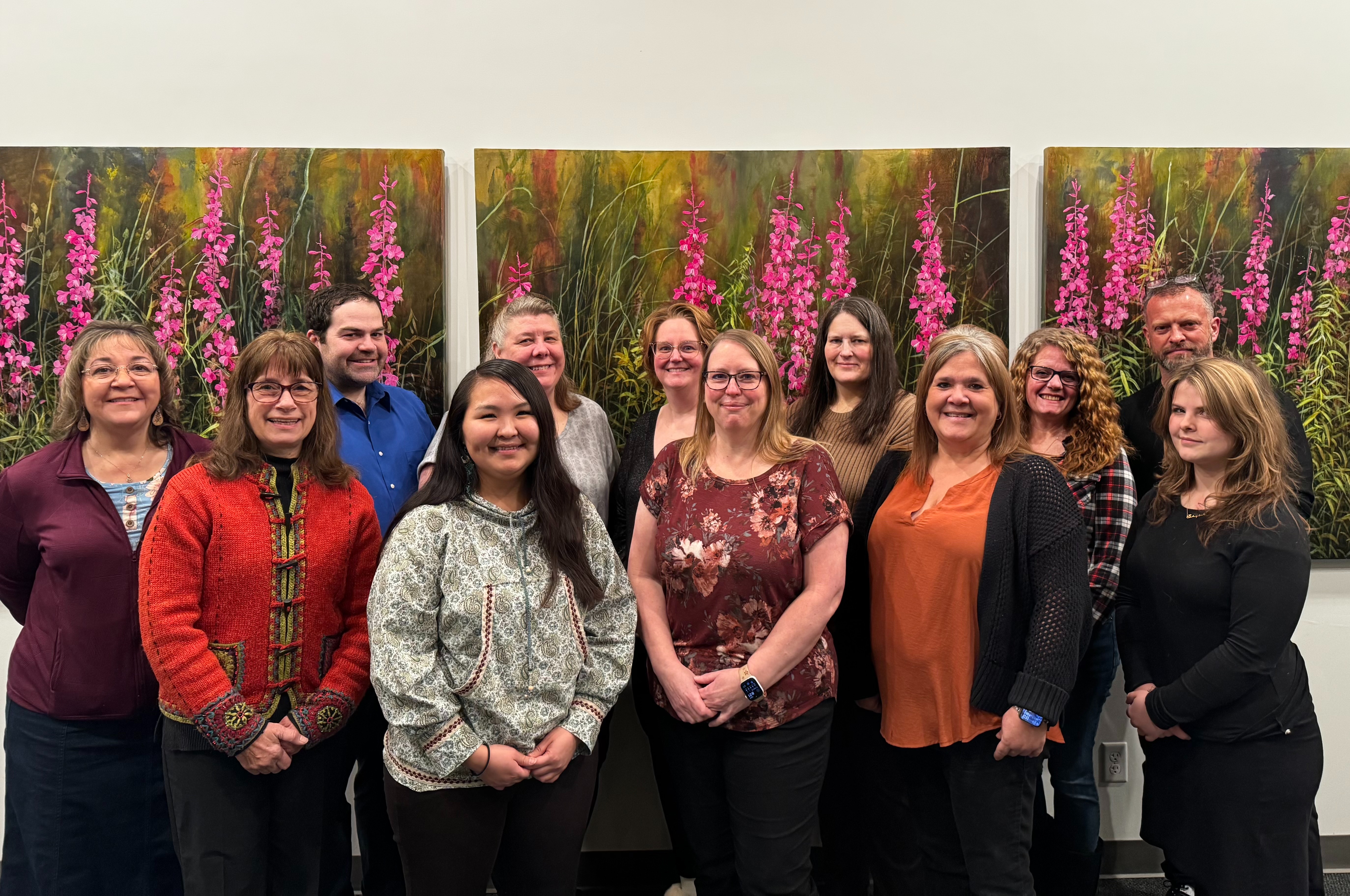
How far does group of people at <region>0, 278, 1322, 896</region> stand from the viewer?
5.63 ft

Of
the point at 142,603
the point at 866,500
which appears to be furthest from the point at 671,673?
the point at 142,603

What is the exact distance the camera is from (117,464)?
6.66ft

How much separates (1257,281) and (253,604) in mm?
2984

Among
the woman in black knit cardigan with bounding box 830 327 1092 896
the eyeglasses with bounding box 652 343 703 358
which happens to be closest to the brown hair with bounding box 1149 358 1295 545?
the woman in black knit cardigan with bounding box 830 327 1092 896

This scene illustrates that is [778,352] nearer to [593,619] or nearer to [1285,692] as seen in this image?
[593,619]

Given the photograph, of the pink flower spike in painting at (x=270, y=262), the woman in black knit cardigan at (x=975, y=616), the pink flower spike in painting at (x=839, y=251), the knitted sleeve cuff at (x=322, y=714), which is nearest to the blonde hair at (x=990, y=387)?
the woman in black knit cardigan at (x=975, y=616)

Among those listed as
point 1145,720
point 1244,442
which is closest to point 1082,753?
point 1145,720

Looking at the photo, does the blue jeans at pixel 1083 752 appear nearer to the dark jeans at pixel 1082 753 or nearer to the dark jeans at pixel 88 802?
the dark jeans at pixel 1082 753

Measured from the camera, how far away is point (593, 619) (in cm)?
184

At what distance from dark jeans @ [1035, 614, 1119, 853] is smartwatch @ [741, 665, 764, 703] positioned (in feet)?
3.57

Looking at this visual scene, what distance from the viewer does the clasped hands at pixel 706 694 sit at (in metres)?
1.84

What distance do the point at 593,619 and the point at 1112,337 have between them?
192cm

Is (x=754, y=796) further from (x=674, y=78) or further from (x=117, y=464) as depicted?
(x=674, y=78)

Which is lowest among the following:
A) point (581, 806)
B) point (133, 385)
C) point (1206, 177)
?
point (581, 806)
